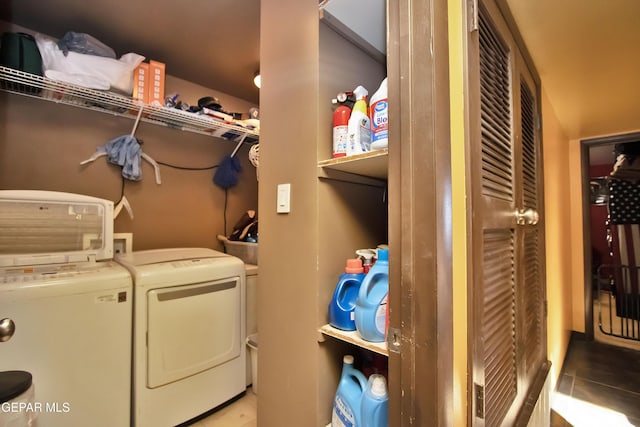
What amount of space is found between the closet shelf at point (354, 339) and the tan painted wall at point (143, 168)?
1.97 metres

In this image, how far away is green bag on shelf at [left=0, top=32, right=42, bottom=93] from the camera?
59.7 inches

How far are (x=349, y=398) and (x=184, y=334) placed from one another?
1191mm

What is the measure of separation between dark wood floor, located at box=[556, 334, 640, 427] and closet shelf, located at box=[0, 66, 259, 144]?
3205 millimetres

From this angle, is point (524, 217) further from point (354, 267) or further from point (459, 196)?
point (354, 267)

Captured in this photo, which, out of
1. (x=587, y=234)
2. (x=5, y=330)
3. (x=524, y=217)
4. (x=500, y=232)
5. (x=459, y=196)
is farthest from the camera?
(x=587, y=234)

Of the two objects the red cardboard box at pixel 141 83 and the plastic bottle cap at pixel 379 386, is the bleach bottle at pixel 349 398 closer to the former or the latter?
the plastic bottle cap at pixel 379 386

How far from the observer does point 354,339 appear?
2.67ft

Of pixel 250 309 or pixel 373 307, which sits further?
pixel 250 309

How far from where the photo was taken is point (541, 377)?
1.44 meters

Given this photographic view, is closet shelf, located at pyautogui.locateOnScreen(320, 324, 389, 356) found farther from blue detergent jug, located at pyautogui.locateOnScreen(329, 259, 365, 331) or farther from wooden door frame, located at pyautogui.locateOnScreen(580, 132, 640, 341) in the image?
wooden door frame, located at pyautogui.locateOnScreen(580, 132, 640, 341)

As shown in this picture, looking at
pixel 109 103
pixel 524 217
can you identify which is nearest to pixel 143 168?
pixel 109 103

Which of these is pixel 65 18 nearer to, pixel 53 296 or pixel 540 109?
pixel 53 296

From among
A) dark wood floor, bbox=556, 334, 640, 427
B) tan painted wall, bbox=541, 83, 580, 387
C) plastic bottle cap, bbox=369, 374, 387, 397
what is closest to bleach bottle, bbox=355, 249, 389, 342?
plastic bottle cap, bbox=369, 374, 387, 397

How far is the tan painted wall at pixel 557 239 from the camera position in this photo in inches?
72.2
